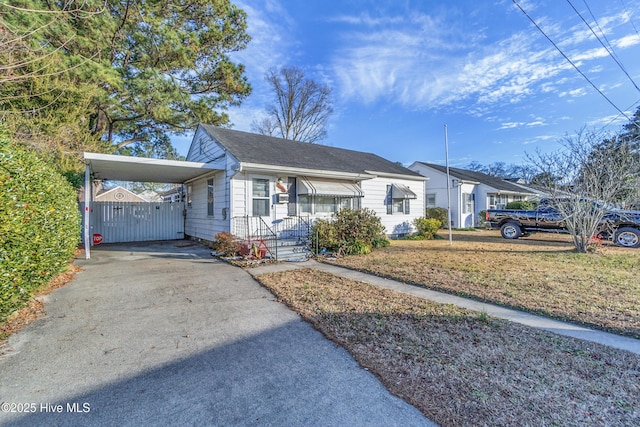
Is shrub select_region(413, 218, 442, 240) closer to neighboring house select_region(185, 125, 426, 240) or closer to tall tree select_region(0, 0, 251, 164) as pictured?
neighboring house select_region(185, 125, 426, 240)

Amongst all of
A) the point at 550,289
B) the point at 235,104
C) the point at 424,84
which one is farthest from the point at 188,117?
the point at 550,289

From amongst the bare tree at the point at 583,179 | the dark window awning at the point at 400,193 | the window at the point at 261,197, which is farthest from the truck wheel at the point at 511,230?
the window at the point at 261,197

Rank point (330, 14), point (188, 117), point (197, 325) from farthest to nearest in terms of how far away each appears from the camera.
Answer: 1. point (188, 117)
2. point (330, 14)
3. point (197, 325)

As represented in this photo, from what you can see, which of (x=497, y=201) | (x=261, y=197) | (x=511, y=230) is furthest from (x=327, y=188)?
(x=497, y=201)

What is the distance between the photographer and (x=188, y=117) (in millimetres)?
15078

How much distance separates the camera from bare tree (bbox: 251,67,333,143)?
2581 cm

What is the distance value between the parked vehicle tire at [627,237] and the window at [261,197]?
13.7 meters

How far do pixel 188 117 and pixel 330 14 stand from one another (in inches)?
357

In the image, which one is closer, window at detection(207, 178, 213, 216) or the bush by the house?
the bush by the house

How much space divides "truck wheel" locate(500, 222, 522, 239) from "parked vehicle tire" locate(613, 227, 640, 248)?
3333 millimetres

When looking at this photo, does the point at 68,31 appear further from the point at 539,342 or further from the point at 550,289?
the point at 550,289

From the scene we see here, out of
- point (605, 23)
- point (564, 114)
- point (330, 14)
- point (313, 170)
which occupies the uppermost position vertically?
point (330, 14)

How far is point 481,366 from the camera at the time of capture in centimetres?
274

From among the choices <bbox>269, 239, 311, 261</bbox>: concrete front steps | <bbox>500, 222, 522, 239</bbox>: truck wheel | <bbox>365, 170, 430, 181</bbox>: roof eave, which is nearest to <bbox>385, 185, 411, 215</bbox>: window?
<bbox>365, 170, 430, 181</bbox>: roof eave
